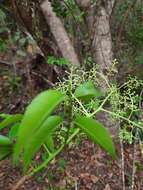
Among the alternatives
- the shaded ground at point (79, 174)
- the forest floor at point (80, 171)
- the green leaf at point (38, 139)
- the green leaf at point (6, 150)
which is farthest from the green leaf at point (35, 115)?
Result: the shaded ground at point (79, 174)

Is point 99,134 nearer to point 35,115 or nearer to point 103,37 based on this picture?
point 35,115

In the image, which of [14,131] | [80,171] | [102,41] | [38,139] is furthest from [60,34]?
[38,139]

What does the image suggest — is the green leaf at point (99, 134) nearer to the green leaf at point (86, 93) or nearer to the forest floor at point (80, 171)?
the green leaf at point (86, 93)

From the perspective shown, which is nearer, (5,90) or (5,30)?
(5,30)

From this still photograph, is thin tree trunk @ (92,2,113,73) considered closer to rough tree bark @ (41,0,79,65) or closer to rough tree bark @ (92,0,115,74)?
rough tree bark @ (92,0,115,74)

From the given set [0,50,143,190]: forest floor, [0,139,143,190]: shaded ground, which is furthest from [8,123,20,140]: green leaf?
[0,139,143,190]: shaded ground

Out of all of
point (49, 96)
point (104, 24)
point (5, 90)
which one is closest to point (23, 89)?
point (5, 90)

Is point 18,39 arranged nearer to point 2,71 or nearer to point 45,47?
point 2,71
